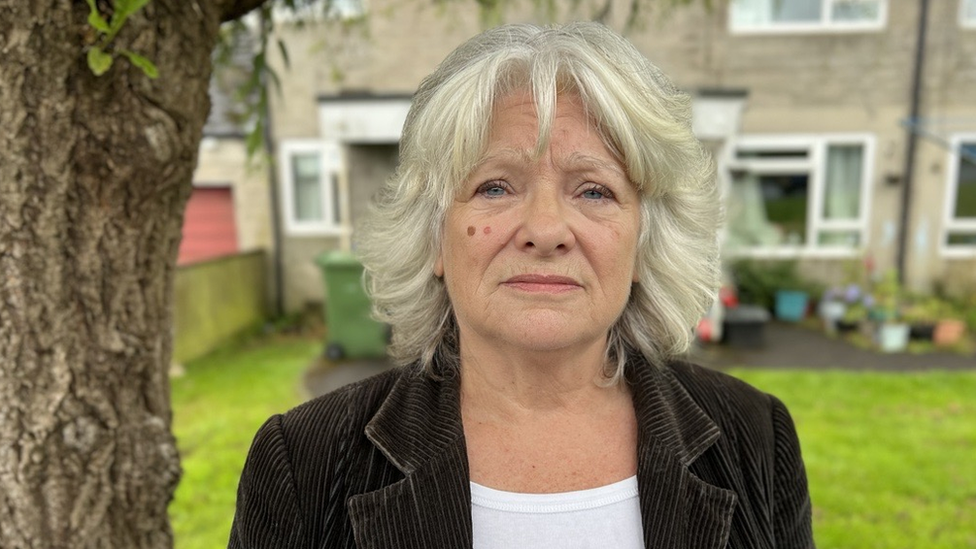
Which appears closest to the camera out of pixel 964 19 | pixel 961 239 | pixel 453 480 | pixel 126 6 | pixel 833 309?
pixel 126 6

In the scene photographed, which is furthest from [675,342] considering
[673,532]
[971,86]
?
[971,86]

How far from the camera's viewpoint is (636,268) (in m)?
1.66

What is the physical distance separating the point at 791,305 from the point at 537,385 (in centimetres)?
899

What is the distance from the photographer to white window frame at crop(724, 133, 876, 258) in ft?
32.1

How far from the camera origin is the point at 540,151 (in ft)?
4.40

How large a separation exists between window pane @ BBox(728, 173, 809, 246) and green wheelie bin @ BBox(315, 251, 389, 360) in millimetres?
5404

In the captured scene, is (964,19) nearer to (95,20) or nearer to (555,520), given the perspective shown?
(555,520)

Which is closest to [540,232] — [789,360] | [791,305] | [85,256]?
[85,256]

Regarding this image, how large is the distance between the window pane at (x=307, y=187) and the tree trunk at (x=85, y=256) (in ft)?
29.2

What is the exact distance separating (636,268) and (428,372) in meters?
0.57

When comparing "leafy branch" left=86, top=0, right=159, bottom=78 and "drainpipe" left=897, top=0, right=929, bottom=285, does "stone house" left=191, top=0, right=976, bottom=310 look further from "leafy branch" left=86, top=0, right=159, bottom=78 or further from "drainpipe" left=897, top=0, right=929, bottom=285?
"leafy branch" left=86, top=0, right=159, bottom=78

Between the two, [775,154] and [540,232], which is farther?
[775,154]

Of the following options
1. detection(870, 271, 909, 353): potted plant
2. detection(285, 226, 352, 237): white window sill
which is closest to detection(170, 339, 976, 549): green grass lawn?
detection(870, 271, 909, 353): potted plant

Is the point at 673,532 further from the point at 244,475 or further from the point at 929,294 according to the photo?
the point at 929,294
